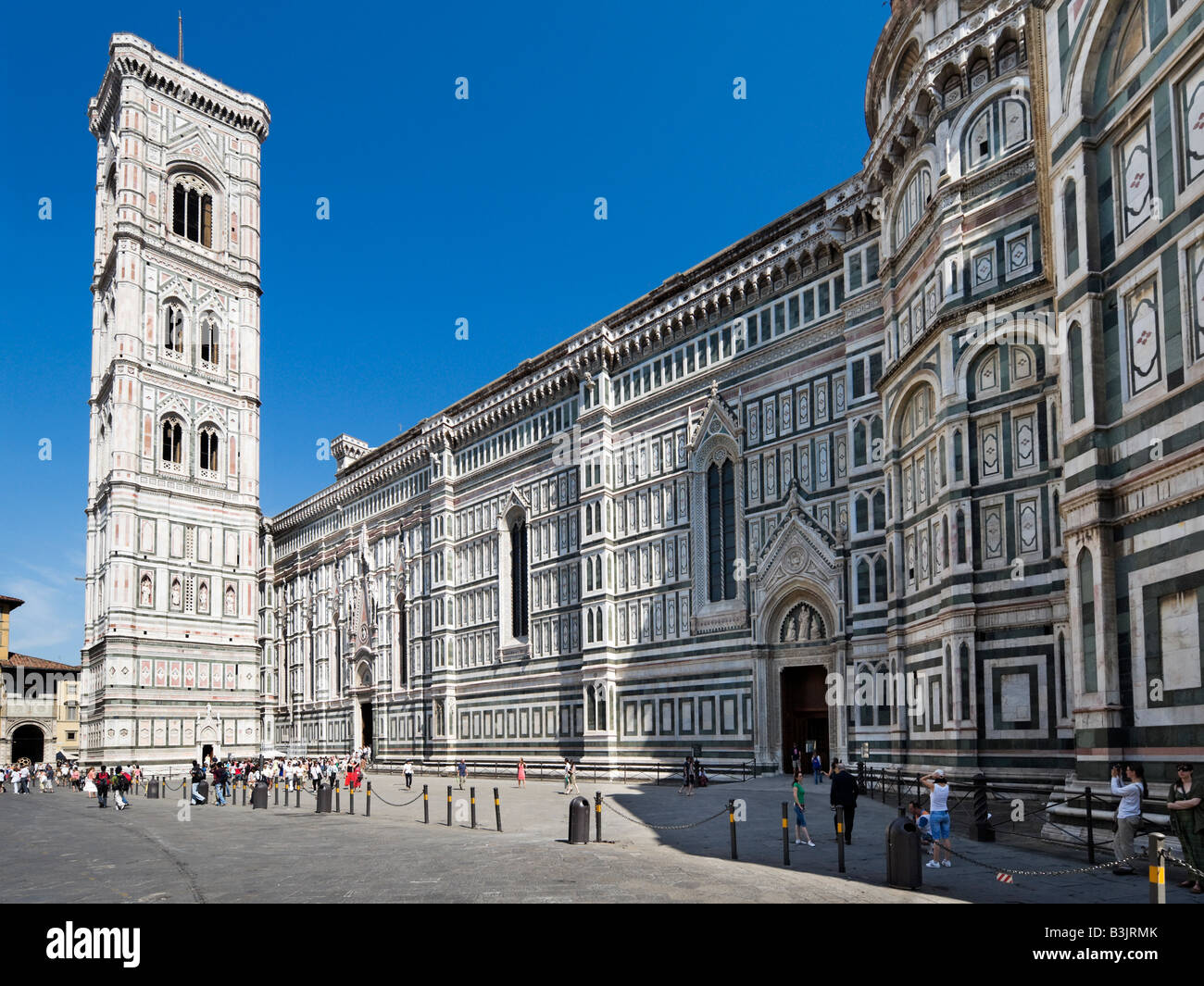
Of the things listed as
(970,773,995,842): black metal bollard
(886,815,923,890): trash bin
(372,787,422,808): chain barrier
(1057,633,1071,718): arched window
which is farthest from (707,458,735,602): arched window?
(886,815,923,890): trash bin

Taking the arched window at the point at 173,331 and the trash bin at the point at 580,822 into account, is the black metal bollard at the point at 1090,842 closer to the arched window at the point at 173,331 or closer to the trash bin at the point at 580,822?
the trash bin at the point at 580,822

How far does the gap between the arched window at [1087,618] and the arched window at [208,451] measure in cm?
6314

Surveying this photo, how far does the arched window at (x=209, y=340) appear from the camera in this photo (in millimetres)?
73062

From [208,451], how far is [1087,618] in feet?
210

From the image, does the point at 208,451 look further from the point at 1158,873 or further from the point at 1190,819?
the point at 1158,873

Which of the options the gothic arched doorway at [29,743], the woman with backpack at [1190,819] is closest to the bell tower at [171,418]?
the gothic arched doorway at [29,743]

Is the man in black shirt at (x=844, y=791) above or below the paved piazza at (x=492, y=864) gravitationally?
above

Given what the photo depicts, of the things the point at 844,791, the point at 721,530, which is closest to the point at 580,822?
the point at 844,791

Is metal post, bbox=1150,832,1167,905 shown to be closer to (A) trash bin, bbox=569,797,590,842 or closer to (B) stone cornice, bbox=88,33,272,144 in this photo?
(A) trash bin, bbox=569,797,590,842

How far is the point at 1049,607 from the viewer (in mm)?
25984

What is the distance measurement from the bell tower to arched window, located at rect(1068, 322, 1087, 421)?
5973 centimetres

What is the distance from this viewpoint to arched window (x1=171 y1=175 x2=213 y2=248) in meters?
73.2

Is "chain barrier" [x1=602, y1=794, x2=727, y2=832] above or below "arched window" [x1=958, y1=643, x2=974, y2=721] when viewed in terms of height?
below
